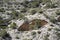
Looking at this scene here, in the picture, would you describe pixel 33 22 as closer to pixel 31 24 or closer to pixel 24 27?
pixel 31 24

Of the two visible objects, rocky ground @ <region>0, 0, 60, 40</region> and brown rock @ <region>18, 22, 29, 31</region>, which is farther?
brown rock @ <region>18, 22, 29, 31</region>

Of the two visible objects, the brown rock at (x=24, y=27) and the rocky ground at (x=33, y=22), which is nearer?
the rocky ground at (x=33, y=22)

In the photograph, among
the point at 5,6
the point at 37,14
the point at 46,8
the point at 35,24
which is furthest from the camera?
the point at 5,6

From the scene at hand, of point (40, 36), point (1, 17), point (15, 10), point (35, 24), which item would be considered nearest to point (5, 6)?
point (15, 10)

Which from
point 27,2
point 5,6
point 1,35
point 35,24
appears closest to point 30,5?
point 27,2

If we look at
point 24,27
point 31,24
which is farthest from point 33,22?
point 24,27

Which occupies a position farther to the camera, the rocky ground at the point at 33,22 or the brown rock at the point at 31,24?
the brown rock at the point at 31,24

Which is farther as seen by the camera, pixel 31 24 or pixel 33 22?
pixel 33 22

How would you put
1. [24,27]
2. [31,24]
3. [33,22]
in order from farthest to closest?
[33,22], [31,24], [24,27]

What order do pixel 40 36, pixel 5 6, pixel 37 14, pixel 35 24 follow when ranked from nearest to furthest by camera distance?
pixel 40 36 → pixel 35 24 → pixel 37 14 → pixel 5 6

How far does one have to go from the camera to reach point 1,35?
2794 cm

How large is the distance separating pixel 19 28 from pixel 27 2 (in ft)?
34.6

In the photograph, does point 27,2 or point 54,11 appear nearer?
point 54,11

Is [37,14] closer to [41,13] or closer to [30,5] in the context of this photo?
[41,13]
